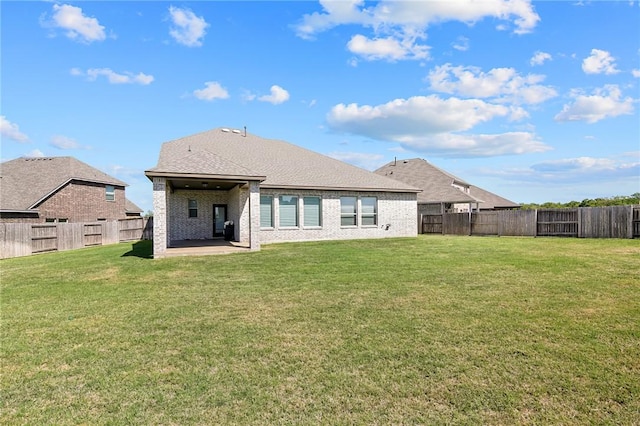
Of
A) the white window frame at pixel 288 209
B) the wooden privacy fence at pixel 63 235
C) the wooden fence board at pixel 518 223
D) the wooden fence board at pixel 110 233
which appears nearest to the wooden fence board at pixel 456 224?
the wooden fence board at pixel 518 223

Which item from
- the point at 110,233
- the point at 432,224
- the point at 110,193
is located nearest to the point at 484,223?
the point at 432,224

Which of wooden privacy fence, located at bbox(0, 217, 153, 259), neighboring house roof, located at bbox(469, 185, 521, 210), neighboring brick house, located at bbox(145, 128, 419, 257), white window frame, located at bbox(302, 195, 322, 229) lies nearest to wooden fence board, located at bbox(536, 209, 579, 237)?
neighboring brick house, located at bbox(145, 128, 419, 257)

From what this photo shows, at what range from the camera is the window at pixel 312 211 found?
1988cm

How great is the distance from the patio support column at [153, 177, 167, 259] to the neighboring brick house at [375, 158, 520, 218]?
69.4 feet

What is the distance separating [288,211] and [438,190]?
15402 mm

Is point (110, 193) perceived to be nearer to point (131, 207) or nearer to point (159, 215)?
point (131, 207)

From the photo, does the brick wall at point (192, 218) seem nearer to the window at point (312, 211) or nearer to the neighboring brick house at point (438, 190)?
the window at point (312, 211)

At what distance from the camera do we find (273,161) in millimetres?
21688

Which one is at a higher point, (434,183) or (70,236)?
(434,183)

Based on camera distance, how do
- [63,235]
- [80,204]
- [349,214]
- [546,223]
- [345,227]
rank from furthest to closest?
[80,204] → [546,223] → [349,214] → [345,227] → [63,235]

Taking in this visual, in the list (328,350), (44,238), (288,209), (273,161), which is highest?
(273,161)

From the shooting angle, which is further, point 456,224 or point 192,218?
point 456,224

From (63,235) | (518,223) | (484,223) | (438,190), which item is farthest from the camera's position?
(438,190)

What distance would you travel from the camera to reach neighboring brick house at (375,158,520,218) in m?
29.0
